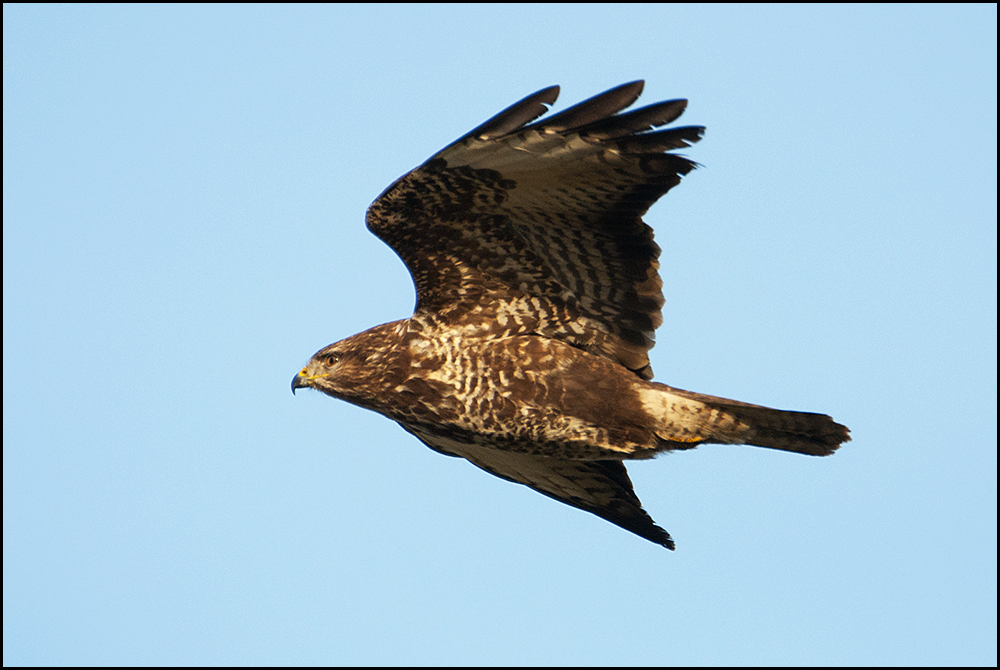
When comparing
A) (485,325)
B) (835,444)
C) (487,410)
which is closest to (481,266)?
(485,325)

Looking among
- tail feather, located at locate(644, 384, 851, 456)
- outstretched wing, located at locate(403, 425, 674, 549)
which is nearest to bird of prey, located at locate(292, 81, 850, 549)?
tail feather, located at locate(644, 384, 851, 456)

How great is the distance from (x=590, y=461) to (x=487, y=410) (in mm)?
1251

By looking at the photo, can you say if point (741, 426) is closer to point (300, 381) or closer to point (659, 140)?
point (659, 140)

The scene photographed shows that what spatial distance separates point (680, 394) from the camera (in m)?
8.16

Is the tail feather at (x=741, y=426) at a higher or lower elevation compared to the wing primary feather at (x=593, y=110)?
lower

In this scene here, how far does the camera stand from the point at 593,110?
23.6 feet

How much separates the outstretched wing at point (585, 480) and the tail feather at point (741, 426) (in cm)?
104

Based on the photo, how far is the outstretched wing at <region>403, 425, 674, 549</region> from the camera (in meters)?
9.23

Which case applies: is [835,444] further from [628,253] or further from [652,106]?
[652,106]

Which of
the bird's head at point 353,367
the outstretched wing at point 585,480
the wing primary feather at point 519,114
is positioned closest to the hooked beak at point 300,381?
the bird's head at point 353,367

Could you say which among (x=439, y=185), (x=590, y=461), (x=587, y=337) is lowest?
(x=590, y=461)

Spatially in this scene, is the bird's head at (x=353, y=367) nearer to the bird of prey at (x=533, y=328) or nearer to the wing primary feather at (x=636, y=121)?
the bird of prey at (x=533, y=328)

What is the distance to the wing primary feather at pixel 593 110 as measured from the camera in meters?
7.04

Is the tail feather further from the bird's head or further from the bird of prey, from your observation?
the bird's head
